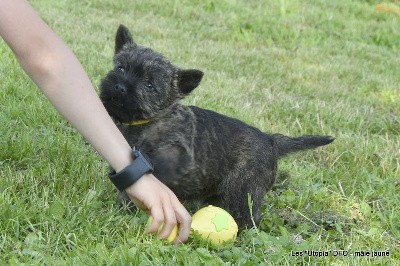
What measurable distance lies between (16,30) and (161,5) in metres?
8.54

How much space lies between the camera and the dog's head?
13.0 ft

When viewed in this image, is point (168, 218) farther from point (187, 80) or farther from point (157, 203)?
point (187, 80)

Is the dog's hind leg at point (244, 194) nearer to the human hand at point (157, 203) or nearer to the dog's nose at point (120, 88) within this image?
the dog's nose at point (120, 88)

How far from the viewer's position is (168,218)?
2947mm

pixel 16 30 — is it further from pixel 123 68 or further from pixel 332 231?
pixel 332 231

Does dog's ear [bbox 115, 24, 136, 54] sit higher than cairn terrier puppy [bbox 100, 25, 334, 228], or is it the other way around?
dog's ear [bbox 115, 24, 136, 54]

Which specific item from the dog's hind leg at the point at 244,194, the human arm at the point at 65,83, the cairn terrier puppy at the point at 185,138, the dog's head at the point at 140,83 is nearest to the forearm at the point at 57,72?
the human arm at the point at 65,83

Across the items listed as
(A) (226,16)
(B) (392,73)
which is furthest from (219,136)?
(A) (226,16)

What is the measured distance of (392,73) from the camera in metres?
9.29

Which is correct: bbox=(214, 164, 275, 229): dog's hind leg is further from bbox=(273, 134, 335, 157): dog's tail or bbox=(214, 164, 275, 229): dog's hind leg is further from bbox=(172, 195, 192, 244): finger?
bbox=(172, 195, 192, 244): finger

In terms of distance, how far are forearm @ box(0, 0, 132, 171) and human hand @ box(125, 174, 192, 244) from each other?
133 mm

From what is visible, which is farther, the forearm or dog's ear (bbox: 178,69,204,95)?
dog's ear (bbox: 178,69,204,95)

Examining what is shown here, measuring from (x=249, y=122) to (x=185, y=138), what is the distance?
2.07m

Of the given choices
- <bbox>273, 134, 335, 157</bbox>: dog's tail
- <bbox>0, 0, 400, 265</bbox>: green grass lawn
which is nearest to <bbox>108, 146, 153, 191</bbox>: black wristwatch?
<bbox>0, 0, 400, 265</bbox>: green grass lawn
